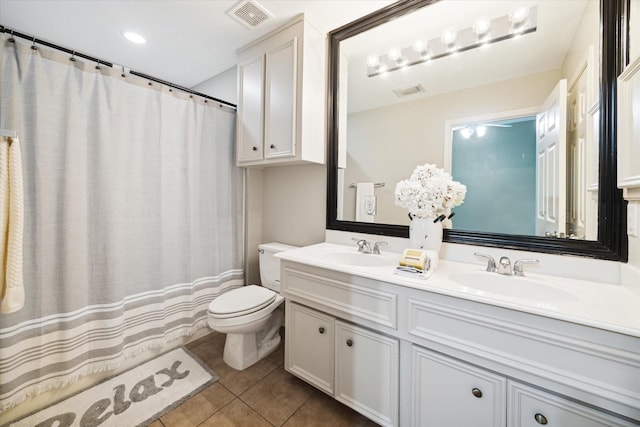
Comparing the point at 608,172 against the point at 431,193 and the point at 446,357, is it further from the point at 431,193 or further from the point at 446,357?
the point at 446,357

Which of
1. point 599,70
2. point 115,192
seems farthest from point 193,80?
point 599,70

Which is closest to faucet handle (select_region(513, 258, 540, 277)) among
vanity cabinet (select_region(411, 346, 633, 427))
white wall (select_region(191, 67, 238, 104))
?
vanity cabinet (select_region(411, 346, 633, 427))

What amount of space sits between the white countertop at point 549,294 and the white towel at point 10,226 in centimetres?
116

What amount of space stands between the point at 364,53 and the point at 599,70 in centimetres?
121

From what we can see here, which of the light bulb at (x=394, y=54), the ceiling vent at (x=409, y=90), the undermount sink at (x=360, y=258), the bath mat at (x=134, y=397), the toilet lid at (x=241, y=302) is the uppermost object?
the light bulb at (x=394, y=54)

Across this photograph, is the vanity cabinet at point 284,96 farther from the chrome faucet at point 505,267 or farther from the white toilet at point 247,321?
the chrome faucet at point 505,267

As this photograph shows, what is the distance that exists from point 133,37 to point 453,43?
232 centimetres

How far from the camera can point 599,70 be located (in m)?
1.06

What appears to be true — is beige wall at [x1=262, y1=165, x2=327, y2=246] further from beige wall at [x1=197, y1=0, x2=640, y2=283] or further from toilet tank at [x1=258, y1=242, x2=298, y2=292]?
toilet tank at [x1=258, y1=242, x2=298, y2=292]

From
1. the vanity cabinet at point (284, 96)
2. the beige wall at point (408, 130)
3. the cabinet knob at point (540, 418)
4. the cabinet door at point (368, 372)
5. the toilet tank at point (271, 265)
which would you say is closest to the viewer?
the cabinet knob at point (540, 418)

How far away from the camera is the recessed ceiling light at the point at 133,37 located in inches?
74.9

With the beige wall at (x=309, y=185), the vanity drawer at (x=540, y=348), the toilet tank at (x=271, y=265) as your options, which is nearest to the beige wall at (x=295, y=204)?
the beige wall at (x=309, y=185)

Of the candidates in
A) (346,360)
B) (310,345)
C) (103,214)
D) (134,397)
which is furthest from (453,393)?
(103,214)

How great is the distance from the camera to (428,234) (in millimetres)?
1298
